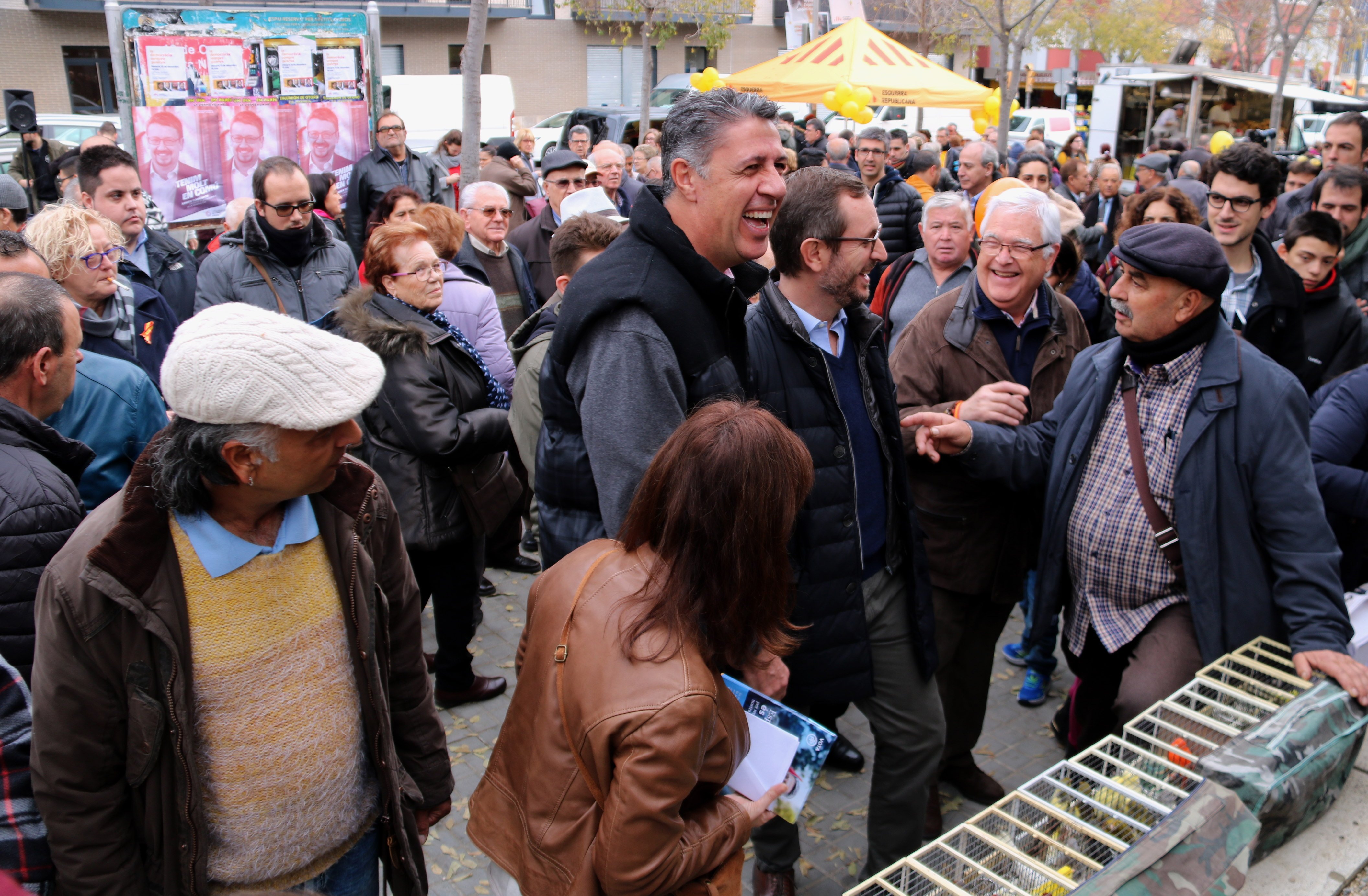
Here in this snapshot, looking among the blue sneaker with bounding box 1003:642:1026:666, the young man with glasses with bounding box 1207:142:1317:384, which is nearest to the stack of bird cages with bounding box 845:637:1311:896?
the blue sneaker with bounding box 1003:642:1026:666

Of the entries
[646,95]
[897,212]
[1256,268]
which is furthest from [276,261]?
[646,95]

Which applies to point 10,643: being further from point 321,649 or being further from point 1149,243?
point 1149,243

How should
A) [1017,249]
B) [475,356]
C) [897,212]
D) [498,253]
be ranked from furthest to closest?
[897,212]
[498,253]
[475,356]
[1017,249]

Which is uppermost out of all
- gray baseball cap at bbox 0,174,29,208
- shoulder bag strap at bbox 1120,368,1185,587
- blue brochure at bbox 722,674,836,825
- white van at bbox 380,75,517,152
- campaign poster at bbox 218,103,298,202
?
white van at bbox 380,75,517,152

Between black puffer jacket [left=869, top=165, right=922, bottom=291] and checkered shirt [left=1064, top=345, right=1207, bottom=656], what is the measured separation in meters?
5.09

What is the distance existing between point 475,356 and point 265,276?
1896 mm

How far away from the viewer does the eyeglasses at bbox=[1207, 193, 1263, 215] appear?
15.6 ft

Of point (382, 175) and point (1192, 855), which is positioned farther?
point (382, 175)

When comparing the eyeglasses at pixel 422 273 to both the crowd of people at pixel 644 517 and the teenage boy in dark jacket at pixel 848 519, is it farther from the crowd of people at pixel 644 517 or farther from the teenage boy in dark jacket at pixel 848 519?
the teenage boy in dark jacket at pixel 848 519

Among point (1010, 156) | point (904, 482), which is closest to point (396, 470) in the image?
point (904, 482)

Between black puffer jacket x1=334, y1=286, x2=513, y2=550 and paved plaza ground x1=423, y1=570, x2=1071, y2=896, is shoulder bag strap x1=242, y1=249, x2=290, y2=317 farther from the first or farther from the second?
paved plaza ground x1=423, y1=570, x2=1071, y2=896

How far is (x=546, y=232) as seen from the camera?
7590 mm

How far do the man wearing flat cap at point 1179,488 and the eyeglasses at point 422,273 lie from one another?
84.8 inches

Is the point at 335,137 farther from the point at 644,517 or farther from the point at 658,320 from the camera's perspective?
the point at 644,517
